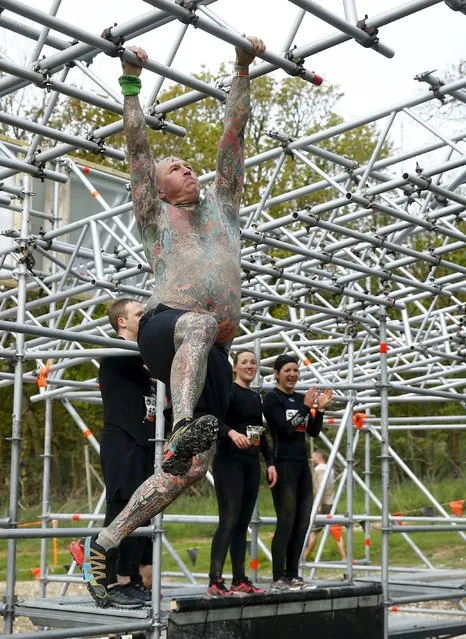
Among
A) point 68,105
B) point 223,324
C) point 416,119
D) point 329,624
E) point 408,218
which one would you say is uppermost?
point 68,105

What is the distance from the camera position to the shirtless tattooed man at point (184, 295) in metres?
3.62

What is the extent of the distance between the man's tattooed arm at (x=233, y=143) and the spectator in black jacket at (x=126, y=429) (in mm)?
2072

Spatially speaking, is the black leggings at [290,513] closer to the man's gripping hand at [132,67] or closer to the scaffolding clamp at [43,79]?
the scaffolding clamp at [43,79]

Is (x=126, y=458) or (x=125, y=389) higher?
(x=125, y=389)

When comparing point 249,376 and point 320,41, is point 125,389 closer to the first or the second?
point 249,376

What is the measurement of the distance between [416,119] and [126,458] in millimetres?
3657

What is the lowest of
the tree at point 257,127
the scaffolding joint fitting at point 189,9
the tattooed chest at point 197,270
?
the tattooed chest at point 197,270

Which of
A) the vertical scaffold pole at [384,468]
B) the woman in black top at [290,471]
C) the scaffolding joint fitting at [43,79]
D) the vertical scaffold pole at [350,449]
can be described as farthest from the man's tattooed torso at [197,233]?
the vertical scaffold pole at [350,449]

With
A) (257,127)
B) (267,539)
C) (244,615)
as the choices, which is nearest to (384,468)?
(244,615)

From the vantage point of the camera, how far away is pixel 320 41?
6.01 metres

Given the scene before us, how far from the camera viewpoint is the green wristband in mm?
3967

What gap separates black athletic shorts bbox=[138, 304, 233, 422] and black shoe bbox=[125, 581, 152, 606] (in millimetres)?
2672

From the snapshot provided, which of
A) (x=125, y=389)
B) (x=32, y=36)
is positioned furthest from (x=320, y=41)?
(x=125, y=389)

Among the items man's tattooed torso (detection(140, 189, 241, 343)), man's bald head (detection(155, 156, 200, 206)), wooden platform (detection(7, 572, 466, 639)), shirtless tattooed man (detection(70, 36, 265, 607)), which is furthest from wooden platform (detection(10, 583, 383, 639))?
man's bald head (detection(155, 156, 200, 206))
